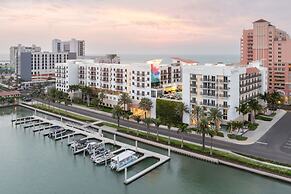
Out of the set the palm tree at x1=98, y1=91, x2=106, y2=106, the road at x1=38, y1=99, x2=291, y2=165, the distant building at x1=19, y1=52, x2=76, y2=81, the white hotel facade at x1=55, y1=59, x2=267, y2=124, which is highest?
the distant building at x1=19, y1=52, x2=76, y2=81

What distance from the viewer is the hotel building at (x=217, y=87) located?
196 ft

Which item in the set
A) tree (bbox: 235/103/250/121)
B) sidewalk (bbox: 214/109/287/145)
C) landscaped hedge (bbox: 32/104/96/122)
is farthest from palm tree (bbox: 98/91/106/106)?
sidewalk (bbox: 214/109/287/145)

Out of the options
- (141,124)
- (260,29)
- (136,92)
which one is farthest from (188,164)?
(260,29)

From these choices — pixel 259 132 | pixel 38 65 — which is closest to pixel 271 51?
pixel 259 132

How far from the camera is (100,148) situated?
49.0 m

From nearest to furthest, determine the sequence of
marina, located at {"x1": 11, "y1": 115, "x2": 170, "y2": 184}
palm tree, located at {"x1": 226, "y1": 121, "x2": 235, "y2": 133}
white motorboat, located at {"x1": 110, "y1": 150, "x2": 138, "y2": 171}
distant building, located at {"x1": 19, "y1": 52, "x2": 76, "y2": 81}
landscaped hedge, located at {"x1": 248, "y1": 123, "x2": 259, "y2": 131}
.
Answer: white motorboat, located at {"x1": 110, "y1": 150, "x2": 138, "y2": 171}, marina, located at {"x1": 11, "y1": 115, "x2": 170, "y2": 184}, palm tree, located at {"x1": 226, "y1": 121, "x2": 235, "y2": 133}, landscaped hedge, located at {"x1": 248, "y1": 123, "x2": 259, "y2": 131}, distant building, located at {"x1": 19, "y1": 52, "x2": 76, "y2": 81}

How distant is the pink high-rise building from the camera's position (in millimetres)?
91438

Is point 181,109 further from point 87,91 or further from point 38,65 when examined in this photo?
point 38,65

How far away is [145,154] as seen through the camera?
47.2 m

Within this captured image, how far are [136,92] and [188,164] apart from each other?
1310 inches

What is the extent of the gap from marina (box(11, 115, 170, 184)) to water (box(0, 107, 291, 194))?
923 millimetres

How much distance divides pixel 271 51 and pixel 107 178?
76773 mm

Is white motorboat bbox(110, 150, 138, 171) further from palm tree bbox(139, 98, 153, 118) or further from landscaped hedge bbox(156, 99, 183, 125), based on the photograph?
palm tree bbox(139, 98, 153, 118)

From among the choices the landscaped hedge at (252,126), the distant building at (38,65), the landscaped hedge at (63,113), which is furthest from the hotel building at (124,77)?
the distant building at (38,65)
